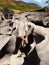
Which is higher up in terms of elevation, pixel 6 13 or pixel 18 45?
pixel 18 45

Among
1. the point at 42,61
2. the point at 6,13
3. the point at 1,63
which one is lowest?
the point at 6,13

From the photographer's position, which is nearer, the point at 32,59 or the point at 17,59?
the point at 32,59

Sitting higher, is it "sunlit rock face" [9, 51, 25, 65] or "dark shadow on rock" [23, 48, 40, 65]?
"dark shadow on rock" [23, 48, 40, 65]

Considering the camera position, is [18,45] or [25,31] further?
[25,31]

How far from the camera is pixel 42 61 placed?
31.1ft

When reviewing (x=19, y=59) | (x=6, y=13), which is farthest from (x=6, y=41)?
(x=6, y=13)

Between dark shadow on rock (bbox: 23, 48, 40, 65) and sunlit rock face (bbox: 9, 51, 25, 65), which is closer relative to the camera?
dark shadow on rock (bbox: 23, 48, 40, 65)

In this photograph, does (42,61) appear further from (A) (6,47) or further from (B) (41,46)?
(A) (6,47)

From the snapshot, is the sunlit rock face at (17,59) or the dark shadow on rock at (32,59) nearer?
the dark shadow on rock at (32,59)

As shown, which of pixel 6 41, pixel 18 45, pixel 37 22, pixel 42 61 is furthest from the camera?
pixel 37 22

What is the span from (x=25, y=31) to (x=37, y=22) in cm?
272

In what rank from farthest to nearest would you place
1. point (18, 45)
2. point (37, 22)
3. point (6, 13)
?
point (6, 13), point (37, 22), point (18, 45)

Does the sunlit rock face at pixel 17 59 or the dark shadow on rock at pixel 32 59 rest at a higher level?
the dark shadow on rock at pixel 32 59

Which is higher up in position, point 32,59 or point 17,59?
point 32,59
